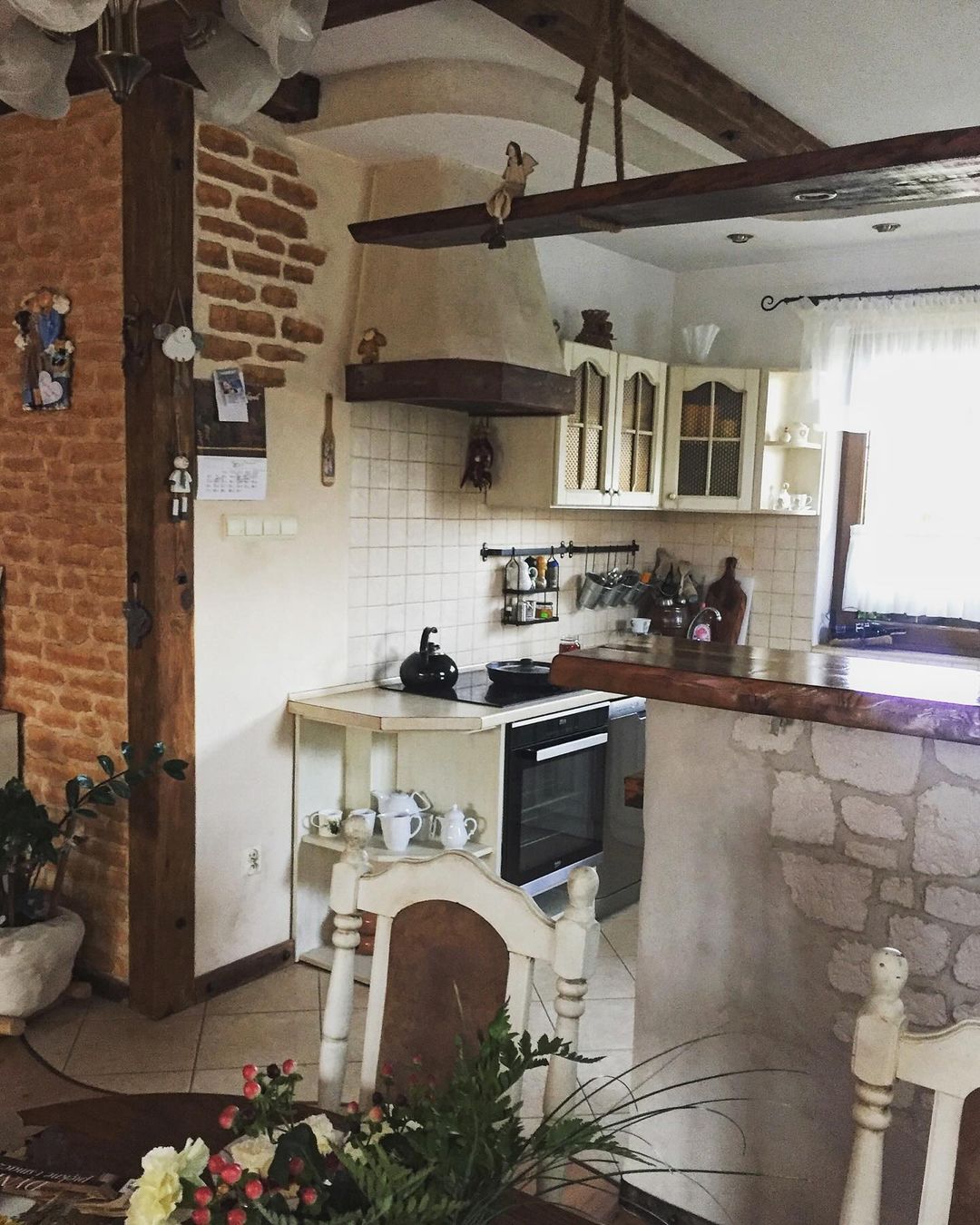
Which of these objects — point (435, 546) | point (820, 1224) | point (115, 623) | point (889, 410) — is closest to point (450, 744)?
point (435, 546)

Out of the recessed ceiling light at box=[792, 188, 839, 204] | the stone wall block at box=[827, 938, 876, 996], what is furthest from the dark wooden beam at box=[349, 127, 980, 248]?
the stone wall block at box=[827, 938, 876, 996]

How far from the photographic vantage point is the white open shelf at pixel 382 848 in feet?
11.8

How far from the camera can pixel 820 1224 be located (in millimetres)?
2025

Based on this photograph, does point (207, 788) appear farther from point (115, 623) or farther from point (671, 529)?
point (671, 529)

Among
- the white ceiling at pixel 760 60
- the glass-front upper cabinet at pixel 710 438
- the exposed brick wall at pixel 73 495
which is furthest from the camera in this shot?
the glass-front upper cabinet at pixel 710 438

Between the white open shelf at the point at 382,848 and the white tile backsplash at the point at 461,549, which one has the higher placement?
the white tile backsplash at the point at 461,549

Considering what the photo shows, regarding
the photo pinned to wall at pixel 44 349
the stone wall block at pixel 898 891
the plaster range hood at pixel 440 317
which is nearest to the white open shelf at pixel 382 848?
the plaster range hood at pixel 440 317

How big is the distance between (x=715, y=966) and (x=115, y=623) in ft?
6.59

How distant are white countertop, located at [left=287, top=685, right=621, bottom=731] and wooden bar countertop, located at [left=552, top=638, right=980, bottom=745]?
1.14 m

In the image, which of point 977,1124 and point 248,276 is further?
point 248,276

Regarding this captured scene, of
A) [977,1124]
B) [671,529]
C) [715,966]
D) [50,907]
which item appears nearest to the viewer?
[977,1124]

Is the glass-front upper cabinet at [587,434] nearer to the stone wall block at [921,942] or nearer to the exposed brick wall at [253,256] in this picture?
the exposed brick wall at [253,256]

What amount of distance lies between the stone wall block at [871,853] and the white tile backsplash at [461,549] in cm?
221

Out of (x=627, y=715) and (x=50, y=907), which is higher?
(x=627, y=715)
